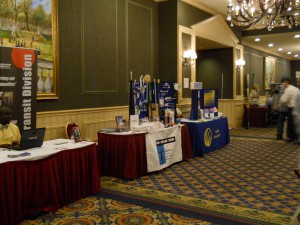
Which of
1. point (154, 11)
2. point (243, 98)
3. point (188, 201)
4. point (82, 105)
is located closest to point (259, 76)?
point (243, 98)

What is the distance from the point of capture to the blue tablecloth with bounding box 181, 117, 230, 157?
21.7ft

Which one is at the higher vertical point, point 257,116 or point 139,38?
point 139,38

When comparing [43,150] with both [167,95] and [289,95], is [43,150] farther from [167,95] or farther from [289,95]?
[289,95]

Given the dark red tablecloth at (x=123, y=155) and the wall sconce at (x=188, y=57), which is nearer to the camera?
the dark red tablecloth at (x=123, y=155)

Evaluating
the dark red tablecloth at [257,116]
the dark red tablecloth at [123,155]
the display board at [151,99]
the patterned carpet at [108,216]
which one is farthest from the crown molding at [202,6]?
the patterned carpet at [108,216]

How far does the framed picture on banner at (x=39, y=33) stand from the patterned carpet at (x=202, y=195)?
1.79m

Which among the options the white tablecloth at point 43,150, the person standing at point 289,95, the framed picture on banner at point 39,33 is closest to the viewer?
the white tablecloth at point 43,150

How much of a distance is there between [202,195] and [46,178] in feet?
6.37

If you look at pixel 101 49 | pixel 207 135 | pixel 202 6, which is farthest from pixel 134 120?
pixel 202 6

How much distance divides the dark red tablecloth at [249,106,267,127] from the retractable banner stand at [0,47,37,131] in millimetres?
8903

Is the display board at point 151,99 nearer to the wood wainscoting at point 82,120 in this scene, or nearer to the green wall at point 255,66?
the wood wainscoting at point 82,120

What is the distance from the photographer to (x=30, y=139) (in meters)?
3.81

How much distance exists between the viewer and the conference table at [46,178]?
10.7 ft

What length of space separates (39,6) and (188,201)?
3629 mm
